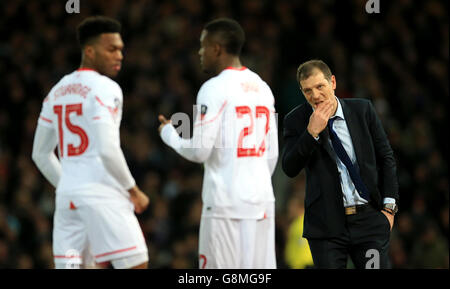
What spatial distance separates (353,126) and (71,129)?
211cm

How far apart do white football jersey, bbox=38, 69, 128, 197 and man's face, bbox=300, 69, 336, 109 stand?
1.59 metres

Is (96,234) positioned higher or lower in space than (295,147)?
lower

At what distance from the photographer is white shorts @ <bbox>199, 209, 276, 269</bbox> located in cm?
561

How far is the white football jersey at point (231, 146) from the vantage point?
5617mm

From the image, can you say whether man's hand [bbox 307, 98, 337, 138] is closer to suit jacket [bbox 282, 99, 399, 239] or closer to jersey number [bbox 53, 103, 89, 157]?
suit jacket [bbox 282, 99, 399, 239]

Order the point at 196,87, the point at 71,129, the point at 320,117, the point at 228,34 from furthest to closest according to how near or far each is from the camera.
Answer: the point at 196,87 < the point at 228,34 < the point at 71,129 < the point at 320,117

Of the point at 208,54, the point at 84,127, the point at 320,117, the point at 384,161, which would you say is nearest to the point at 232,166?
the point at 208,54

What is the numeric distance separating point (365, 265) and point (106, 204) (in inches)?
78.3

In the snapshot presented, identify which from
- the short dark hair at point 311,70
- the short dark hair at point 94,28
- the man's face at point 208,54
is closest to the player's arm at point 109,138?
the short dark hair at point 94,28

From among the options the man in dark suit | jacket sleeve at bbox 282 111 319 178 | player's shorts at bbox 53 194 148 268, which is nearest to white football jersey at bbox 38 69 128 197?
player's shorts at bbox 53 194 148 268

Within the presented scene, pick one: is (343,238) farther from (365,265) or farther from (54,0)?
(54,0)

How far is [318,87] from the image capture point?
4633 mm

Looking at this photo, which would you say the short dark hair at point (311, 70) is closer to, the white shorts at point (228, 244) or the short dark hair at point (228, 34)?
the short dark hair at point (228, 34)

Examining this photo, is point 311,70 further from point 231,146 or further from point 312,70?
point 231,146
